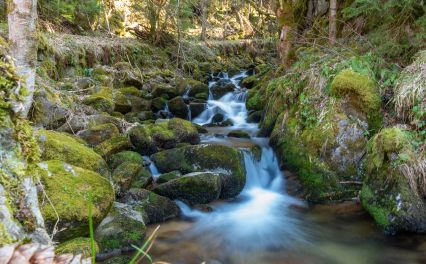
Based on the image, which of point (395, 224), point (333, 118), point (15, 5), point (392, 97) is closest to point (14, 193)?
point (15, 5)

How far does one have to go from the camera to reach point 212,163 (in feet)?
21.5

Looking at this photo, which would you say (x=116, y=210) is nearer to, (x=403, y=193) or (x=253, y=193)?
(x=253, y=193)

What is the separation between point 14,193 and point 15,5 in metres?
1.75

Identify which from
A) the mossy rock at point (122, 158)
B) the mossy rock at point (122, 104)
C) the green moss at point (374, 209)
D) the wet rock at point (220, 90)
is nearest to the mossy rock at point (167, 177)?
the mossy rock at point (122, 158)

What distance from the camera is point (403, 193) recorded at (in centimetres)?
477

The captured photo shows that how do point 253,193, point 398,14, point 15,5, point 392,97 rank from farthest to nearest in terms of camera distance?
point 398,14 < point 253,193 < point 392,97 < point 15,5

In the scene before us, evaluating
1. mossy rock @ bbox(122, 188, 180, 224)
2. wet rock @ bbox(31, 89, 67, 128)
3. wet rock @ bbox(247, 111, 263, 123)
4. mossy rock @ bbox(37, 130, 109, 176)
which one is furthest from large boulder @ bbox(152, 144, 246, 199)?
wet rock @ bbox(247, 111, 263, 123)

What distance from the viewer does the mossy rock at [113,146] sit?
6322mm

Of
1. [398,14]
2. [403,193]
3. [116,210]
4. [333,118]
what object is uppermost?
[398,14]

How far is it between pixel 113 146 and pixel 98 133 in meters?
0.53

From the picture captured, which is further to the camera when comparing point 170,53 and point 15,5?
point 170,53

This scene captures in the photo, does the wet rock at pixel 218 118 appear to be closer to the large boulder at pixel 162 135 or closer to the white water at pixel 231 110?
the white water at pixel 231 110

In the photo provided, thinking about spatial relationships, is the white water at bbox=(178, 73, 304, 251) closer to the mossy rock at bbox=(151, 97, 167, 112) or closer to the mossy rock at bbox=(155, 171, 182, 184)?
the mossy rock at bbox=(155, 171, 182, 184)

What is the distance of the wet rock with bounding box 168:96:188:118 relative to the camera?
10740 mm
